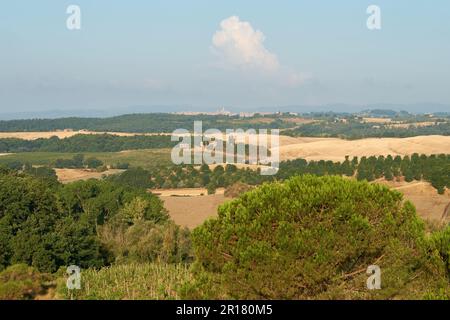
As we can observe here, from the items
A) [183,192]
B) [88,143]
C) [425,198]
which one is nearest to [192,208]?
[183,192]

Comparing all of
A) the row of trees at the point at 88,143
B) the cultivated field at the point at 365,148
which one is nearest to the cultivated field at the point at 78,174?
the cultivated field at the point at 365,148

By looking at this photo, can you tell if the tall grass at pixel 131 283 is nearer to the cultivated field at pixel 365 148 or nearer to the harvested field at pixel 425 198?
the harvested field at pixel 425 198

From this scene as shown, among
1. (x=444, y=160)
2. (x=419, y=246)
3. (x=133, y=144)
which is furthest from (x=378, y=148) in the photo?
(x=419, y=246)

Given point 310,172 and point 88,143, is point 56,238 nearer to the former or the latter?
point 310,172

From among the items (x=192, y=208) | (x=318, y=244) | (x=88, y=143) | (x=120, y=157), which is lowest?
(x=120, y=157)

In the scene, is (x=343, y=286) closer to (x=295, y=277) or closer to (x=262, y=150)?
(x=295, y=277)

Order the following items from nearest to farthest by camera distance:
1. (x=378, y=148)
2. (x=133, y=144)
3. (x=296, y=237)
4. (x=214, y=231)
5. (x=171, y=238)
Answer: (x=296, y=237) < (x=214, y=231) < (x=171, y=238) < (x=378, y=148) < (x=133, y=144)

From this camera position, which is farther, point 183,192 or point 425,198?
point 183,192
